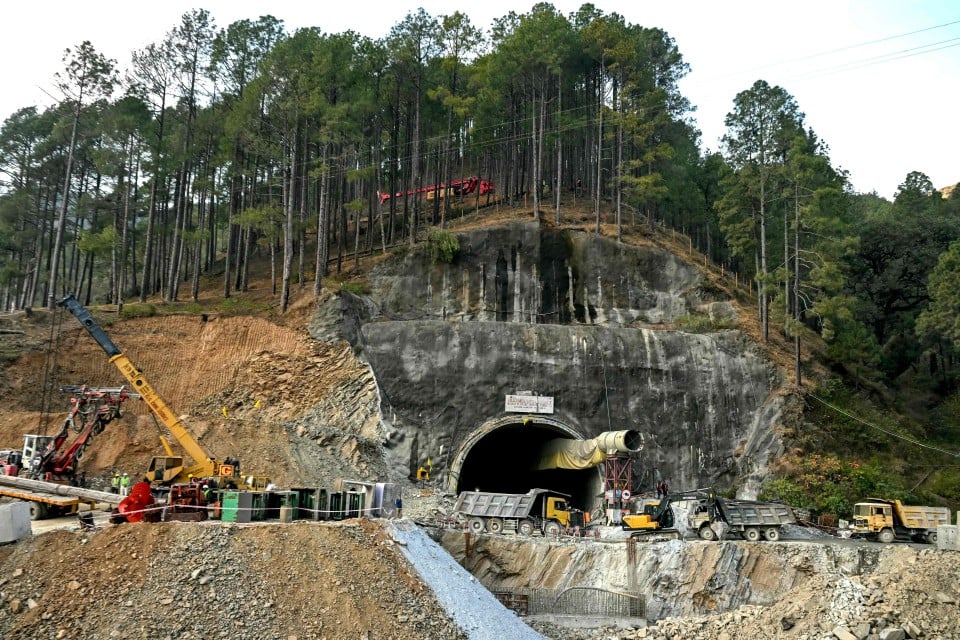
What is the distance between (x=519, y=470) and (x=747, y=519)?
664 inches

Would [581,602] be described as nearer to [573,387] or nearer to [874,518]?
[874,518]

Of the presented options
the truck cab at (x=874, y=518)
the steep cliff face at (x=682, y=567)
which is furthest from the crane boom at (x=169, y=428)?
the truck cab at (x=874, y=518)

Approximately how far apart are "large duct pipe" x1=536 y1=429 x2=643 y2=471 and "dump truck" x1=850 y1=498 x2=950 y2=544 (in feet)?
28.0

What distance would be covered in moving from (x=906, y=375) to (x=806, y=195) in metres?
18.2

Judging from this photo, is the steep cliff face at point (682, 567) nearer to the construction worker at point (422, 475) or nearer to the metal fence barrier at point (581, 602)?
the metal fence barrier at point (581, 602)

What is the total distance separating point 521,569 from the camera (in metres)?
26.8

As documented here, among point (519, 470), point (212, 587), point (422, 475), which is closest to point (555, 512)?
point (422, 475)

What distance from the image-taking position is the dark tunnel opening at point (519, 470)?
123ft

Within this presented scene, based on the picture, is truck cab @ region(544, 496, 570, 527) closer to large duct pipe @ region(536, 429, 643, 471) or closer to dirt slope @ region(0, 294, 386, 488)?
large duct pipe @ region(536, 429, 643, 471)

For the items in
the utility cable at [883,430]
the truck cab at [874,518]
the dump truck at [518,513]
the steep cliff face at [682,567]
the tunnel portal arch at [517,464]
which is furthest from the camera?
the utility cable at [883,430]

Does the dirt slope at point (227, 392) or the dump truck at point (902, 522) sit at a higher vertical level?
the dirt slope at point (227, 392)

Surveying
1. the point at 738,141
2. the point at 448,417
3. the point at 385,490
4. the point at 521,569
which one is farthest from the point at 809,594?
the point at 738,141

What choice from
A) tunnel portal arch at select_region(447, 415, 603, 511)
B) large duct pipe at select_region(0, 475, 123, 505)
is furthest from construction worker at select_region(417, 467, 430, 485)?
large duct pipe at select_region(0, 475, 123, 505)

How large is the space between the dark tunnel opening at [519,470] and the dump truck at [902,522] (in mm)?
11680
